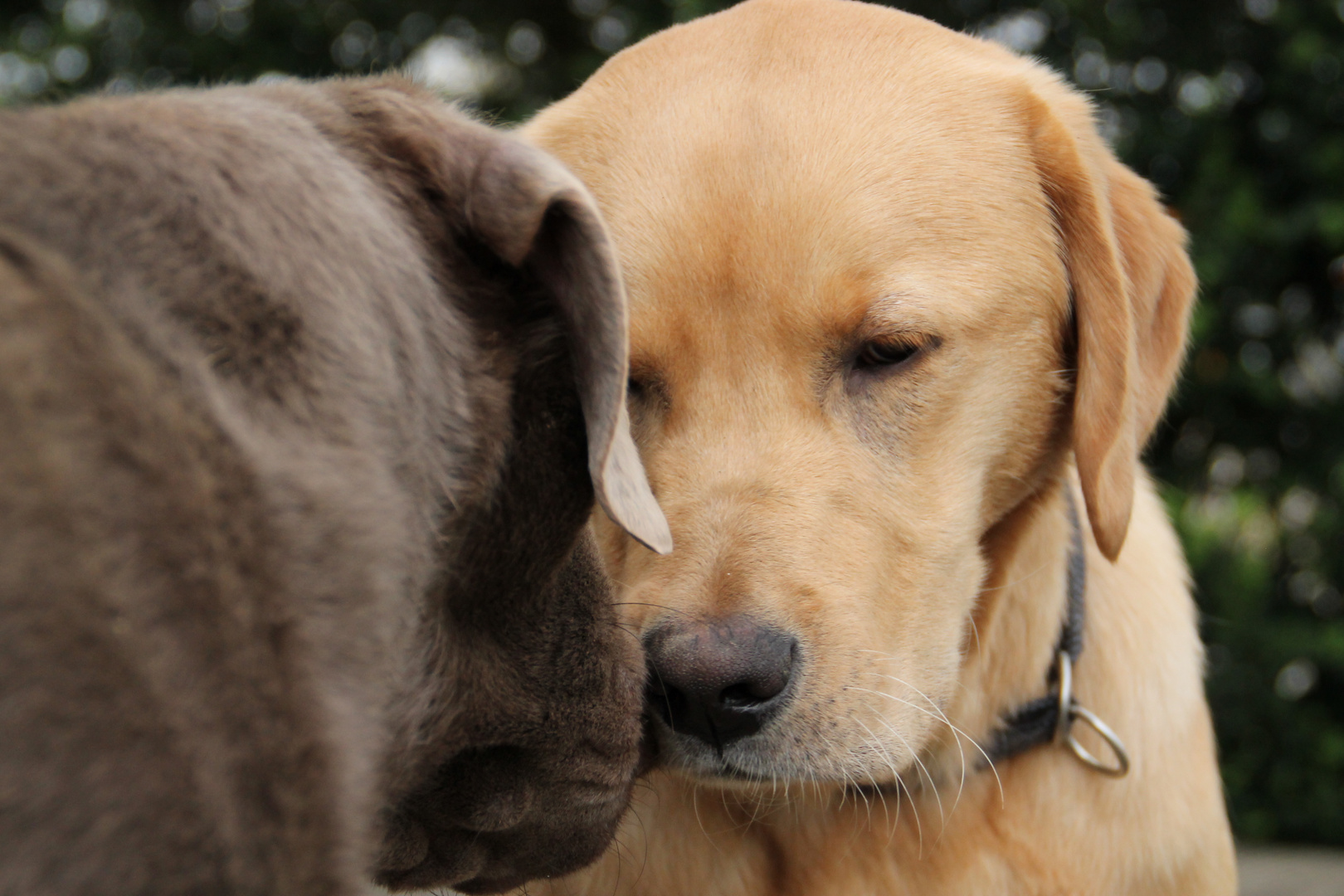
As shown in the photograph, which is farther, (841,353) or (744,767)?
(841,353)

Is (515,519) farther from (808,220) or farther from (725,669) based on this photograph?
(808,220)

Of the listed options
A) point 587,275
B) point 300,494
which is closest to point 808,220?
point 587,275

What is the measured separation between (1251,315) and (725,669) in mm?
4418

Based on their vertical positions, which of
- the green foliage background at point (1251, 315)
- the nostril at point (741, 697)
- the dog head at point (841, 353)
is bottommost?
the green foliage background at point (1251, 315)

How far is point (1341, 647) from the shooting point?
520 cm

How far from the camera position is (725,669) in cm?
207

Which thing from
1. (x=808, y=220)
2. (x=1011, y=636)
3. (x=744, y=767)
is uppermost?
(x=808, y=220)

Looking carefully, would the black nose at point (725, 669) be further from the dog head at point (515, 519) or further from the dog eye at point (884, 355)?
the dog eye at point (884, 355)

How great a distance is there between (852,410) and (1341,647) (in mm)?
3693

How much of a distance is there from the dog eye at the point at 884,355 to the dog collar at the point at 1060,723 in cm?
78

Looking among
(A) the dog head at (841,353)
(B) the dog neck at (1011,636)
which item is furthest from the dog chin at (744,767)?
(B) the dog neck at (1011,636)

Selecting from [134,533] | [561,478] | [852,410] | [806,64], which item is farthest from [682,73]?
[134,533]

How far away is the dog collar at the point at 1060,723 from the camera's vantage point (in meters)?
2.75

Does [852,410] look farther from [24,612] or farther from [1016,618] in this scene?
[24,612]
